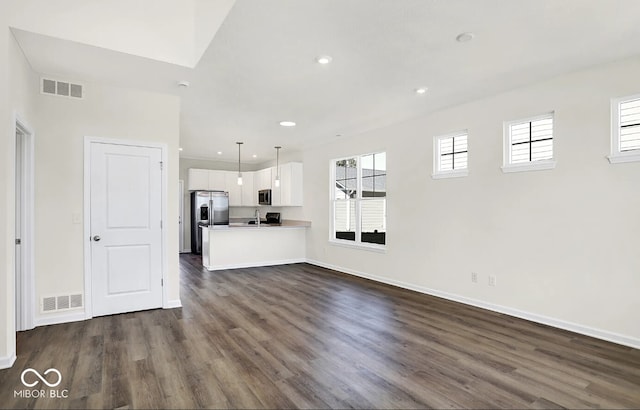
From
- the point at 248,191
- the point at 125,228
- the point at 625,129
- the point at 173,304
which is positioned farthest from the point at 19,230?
the point at 248,191

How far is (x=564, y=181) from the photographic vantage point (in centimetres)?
350

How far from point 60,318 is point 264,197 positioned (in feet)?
18.1

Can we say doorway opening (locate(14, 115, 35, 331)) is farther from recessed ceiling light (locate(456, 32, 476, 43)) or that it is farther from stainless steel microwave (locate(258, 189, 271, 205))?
stainless steel microwave (locate(258, 189, 271, 205))

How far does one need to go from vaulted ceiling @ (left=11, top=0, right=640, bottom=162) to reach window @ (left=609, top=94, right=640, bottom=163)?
0.44m

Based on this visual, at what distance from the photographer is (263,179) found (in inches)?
355

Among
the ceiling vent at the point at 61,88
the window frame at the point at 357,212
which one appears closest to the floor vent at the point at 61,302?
the ceiling vent at the point at 61,88

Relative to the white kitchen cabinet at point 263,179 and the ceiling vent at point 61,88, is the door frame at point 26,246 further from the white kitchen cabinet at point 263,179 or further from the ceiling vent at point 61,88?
the white kitchen cabinet at point 263,179

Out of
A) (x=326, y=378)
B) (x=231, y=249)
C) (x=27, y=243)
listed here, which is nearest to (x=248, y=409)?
(x=326, y=378)

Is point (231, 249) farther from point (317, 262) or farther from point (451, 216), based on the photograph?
point (451, 216)

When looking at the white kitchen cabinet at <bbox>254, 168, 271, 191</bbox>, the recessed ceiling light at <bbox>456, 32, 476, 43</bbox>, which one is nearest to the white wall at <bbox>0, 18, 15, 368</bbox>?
the recessed ceiling light at <bbox>456, 32, 476, 43</bbox>

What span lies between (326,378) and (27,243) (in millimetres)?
3197

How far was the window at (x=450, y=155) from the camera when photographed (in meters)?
4.53

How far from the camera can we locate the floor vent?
11.7 feet

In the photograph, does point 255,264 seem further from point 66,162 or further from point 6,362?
point 6,362
